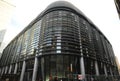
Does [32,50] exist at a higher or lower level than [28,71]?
higher

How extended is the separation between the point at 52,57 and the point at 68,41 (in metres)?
8.85

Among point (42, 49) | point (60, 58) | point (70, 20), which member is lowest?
point (60, 58)

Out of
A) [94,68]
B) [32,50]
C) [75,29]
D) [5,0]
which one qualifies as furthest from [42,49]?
[5,0]

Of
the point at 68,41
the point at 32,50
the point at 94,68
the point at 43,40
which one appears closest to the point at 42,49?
the point at 43,40

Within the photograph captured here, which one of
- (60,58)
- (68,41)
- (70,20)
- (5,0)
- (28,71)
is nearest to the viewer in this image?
(5,0)

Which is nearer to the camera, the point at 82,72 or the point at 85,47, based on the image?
the point at 82,72

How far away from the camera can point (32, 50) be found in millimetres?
43750

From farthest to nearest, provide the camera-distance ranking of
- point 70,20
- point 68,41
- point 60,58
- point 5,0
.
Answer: point 70,20 < point 68,41 < point 60,58 < point 5,0

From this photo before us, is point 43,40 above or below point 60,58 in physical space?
above

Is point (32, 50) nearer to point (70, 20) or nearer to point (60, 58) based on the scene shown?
point (60, 58)

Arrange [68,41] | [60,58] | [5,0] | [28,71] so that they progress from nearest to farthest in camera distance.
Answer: [5,0] < [60,58] < [68,41] < [28,71]

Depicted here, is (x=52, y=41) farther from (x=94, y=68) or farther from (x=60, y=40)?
(x=94, y=68)

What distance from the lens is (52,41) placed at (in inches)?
1506

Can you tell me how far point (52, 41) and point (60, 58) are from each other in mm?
7459
